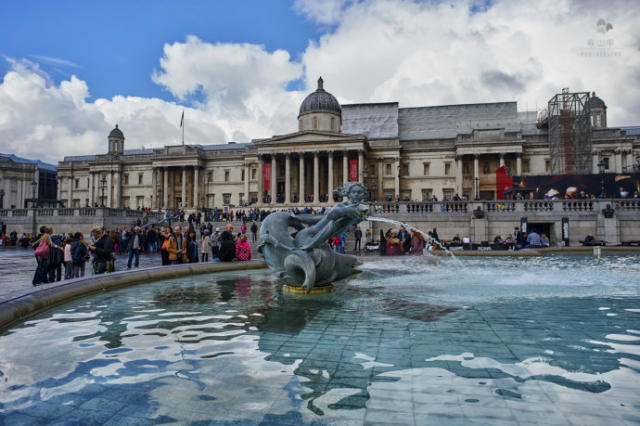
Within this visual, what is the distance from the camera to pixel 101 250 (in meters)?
9.50

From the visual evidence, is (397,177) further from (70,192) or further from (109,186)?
(70,192)

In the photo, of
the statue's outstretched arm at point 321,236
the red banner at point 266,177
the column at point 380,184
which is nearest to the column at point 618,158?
the column at point 380,184

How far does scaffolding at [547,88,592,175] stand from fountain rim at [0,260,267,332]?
137 feet

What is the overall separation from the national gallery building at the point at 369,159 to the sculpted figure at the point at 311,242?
122 feet

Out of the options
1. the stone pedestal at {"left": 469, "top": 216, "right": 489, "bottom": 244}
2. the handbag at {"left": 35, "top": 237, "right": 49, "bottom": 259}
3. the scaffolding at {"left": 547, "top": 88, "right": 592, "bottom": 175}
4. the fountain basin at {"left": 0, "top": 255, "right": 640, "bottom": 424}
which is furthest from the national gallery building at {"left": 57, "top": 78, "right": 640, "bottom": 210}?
the fountain basin at {"left": 0, "top": 255, "right": 640, "bottom": 424}

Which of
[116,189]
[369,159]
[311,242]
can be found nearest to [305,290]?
[311,242]

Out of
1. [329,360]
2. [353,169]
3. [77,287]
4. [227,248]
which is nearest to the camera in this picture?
[329,360]

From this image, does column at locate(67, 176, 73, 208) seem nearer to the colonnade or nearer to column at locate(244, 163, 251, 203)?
column at locate(244, 163, 251, 203)

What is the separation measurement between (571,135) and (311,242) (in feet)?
144

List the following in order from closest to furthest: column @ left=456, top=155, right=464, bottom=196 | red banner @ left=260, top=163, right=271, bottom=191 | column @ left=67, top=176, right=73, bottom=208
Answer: column @ left=456, top=155, right=464, bottom=196, red banner @ left=260, top=163, right=271, bottom=191, column @ left=67, top=176, right=73, bottom=208

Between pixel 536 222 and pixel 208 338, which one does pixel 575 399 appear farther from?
pixel 536 222

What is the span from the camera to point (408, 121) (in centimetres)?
6253

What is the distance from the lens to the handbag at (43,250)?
8.62 metres

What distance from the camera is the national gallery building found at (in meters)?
46.5
